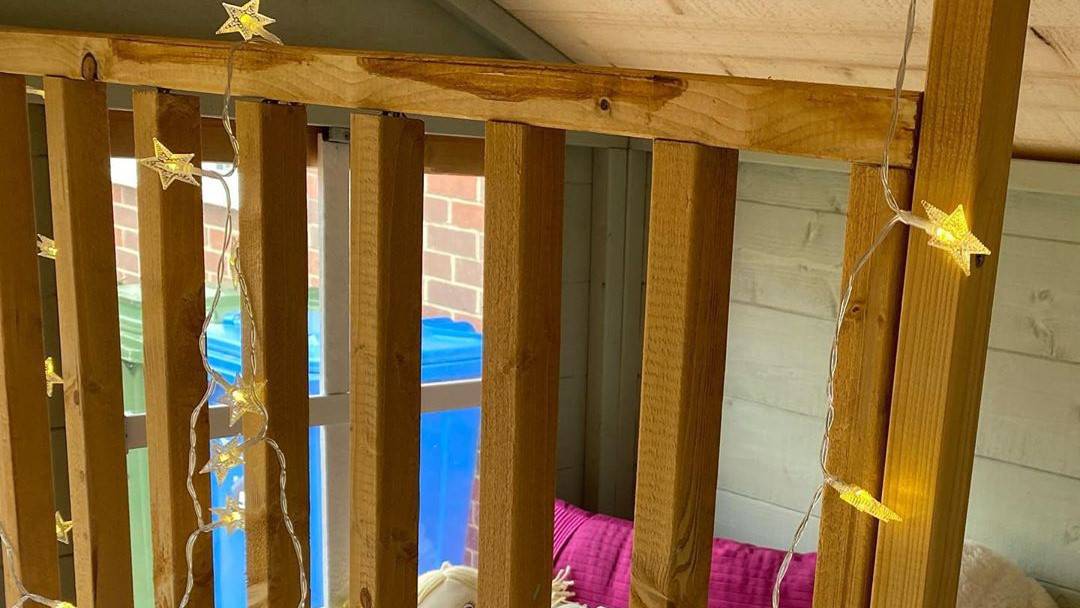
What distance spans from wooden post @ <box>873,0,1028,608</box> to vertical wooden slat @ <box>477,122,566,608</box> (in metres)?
0.29

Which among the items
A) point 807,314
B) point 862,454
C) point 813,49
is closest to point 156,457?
point 862,454

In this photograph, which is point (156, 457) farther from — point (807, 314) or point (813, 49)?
point (807, 314)

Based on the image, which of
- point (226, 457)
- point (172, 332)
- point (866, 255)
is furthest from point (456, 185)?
point (866, 255)

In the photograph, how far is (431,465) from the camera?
2.36 meters

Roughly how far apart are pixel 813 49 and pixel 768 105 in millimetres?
1179

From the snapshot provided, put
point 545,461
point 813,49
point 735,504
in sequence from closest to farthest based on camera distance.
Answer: point 545,461
point 813,49
point 735,504

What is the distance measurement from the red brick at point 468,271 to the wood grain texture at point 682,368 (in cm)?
166

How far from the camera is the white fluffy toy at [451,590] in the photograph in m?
1.99

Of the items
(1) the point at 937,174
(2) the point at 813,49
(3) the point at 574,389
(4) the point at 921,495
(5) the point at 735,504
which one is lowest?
(5) the point at 735,504

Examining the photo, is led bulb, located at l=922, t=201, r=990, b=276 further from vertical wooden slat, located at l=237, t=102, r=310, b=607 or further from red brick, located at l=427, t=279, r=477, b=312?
red brick, located at l=427, t=279, r=477, b=312

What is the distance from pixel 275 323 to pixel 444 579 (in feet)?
3.79

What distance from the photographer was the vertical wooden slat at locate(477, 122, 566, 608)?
78 centimetres

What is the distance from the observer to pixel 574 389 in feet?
8.41

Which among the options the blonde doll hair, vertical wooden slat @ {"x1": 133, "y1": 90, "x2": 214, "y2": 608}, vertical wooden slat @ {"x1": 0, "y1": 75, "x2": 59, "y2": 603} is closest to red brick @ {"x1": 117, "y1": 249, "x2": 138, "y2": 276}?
the blonde doll hair
